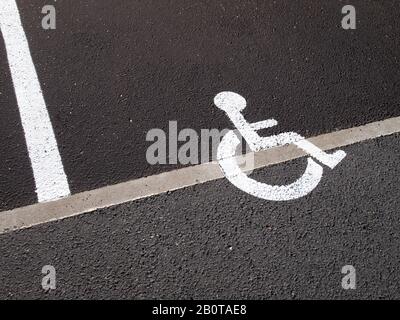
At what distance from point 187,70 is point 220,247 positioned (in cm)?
190

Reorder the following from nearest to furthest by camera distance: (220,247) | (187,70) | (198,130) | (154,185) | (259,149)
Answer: (220,247), (154,185), (259,149), (198,130), (187,70)

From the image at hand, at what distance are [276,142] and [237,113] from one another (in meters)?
0.45

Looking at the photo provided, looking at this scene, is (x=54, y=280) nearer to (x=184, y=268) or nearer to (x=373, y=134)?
(x=184, y=268)

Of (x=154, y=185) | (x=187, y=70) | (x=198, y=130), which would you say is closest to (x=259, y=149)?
(x=198, y=130)

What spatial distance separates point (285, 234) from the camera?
3463mm

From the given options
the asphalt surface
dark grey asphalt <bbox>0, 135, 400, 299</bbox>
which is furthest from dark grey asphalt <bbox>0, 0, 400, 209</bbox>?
dark grey asphalt <bbox>0, 135, 400, 299</bbox>

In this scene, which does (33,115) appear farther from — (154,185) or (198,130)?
(198,130)

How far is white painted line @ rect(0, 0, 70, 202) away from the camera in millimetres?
3697

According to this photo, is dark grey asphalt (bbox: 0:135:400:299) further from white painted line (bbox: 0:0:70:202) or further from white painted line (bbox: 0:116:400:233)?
white painted line (bbox: 0:0:70:202)

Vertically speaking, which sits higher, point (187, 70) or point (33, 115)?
point (187, 70)

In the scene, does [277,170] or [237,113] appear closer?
[277,170]

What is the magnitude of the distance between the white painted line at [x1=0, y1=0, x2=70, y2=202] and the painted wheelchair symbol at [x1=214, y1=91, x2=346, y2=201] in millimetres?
1299

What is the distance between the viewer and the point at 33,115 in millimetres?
4113
